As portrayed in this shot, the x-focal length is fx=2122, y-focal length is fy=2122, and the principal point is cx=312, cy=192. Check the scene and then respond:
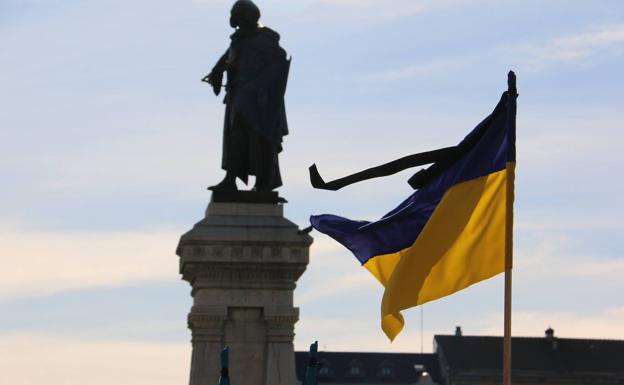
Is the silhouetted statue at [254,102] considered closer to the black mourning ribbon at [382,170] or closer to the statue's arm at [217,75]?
the statue's arm at [217,75]

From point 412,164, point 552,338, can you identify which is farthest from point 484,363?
point 412,164

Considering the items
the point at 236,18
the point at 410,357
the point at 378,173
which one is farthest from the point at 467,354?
the point at 378,173

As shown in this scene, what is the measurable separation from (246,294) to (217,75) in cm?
410

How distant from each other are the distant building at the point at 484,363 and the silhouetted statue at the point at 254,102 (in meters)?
117

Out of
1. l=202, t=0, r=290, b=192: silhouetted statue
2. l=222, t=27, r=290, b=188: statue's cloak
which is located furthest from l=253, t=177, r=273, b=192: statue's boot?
l=222, t=27, r=290, b=188: statue's cloak

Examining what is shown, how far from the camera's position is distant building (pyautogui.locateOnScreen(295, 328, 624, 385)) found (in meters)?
155

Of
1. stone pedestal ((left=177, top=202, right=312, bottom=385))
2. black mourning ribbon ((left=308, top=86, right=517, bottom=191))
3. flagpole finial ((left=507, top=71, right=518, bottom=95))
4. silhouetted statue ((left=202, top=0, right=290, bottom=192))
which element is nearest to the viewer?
flagpole finial ((left=507, top=71, right=518, bottom=95))

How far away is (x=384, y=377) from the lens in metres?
160

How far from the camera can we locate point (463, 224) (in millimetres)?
24906

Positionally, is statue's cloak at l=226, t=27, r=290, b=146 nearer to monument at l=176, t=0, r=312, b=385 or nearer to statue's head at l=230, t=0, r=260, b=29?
statue's head at l=230, t=0, r=260, b=29

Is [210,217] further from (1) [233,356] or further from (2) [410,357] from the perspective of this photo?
(2) [410,357]

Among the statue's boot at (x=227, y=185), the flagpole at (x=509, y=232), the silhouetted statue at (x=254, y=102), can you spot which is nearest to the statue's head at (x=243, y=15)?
the silhouetted statue at (x=254, y=102)

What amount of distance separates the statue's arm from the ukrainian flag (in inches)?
467

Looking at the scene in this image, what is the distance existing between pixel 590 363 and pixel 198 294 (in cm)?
12650
